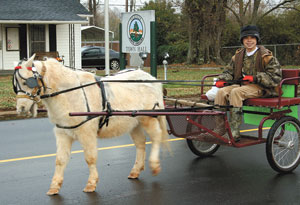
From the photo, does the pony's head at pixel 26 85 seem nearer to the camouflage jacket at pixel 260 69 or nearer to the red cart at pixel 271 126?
the red cart at pixel 271 126

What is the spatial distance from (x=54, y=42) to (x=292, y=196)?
22899 millimetres

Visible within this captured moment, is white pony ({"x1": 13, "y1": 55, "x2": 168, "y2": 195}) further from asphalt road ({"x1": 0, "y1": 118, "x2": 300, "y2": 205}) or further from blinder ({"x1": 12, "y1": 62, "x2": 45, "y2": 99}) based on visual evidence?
asphalt road ({"x1": 0, "y1": 118, "x2": 300, "y2": 205})

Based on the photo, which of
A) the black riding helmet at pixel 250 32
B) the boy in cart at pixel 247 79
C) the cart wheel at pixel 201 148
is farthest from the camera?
the cart wheel at pixel 201 148

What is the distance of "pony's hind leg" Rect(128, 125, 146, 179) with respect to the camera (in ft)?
21.5

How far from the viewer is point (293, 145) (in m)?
6.89

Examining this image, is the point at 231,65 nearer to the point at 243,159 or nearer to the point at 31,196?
the point at 243,159

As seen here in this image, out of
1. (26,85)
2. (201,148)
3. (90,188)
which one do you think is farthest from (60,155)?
(201,148)

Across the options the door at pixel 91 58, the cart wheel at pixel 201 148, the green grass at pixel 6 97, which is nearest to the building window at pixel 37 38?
the door at pixel 91 58

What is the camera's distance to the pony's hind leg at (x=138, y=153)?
6559 mm

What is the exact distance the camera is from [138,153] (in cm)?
660

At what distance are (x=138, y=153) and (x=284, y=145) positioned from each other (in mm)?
2231

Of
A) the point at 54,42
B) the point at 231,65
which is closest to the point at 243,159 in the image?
the point at 231,65

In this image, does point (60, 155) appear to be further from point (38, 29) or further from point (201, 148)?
point (38, 29)

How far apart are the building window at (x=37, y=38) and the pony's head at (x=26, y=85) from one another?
71.9ft
